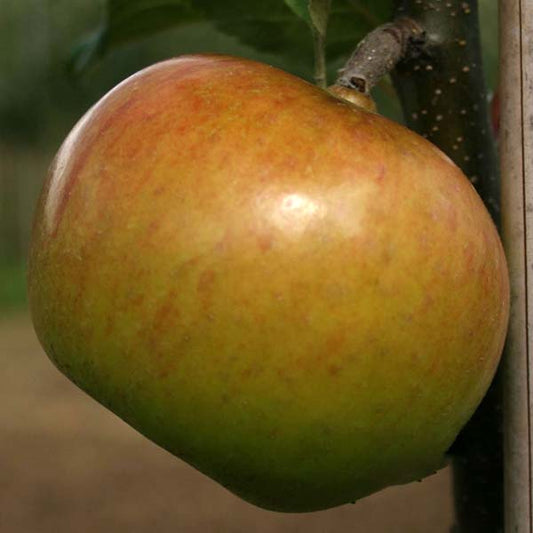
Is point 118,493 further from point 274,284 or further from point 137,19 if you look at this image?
point 274,284

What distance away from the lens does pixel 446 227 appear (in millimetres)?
378

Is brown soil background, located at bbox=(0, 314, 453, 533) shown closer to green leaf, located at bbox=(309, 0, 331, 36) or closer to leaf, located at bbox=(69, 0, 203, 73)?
leaf, located at bbox=(69, 0, 203, 73)

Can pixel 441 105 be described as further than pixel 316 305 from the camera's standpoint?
Yes

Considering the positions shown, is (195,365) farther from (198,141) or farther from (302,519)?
(302,519)

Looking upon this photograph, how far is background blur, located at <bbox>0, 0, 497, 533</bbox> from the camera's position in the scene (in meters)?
3.86

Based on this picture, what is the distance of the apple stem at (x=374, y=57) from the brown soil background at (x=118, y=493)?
266 centimetres

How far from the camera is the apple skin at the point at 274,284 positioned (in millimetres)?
357

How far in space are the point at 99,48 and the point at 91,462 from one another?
4.64 meters

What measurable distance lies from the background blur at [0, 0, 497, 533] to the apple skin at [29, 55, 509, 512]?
3.64 feet

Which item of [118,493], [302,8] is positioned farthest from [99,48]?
[118,493]

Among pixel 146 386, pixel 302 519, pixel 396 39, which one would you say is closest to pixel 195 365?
pixel 146 386

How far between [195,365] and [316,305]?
0.05 m

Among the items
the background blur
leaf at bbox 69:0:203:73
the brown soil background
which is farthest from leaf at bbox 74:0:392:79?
the brown soil background

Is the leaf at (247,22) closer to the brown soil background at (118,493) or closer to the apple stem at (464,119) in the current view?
the apple stem at (464,119)
